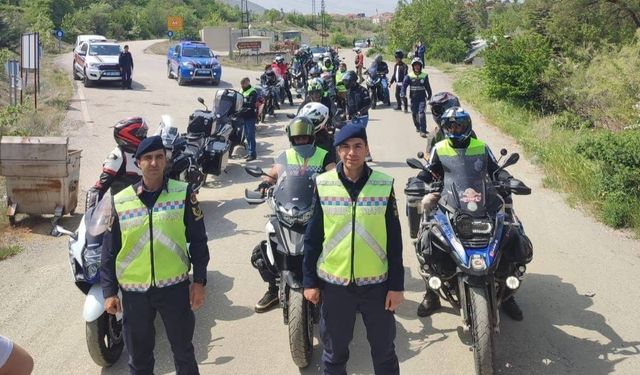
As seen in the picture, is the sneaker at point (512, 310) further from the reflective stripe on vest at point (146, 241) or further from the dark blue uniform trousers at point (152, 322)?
the reflective stripe on vest at point (146, 241)

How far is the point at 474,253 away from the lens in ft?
14.6

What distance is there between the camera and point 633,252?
7.36 meters

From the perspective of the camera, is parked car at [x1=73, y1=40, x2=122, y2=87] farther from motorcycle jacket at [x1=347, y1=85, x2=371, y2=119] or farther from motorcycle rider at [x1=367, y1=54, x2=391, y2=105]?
motorcycle jacket at [x1=347, y1=85, x2=371, y2=119]

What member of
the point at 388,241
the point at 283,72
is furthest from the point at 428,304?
the point at 283,72

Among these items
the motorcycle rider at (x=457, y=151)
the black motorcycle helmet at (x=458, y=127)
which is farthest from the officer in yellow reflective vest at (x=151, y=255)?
the black motorcycle helmet at (x=458, y=127)

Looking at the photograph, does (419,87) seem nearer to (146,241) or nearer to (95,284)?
(95,284)

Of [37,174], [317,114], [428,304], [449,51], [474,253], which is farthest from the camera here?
[449,51]

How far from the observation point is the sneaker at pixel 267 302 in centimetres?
584

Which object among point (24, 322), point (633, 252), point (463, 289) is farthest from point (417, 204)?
point (24, 322)

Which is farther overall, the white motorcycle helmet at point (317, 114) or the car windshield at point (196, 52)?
the car windshield at point (196, 52)

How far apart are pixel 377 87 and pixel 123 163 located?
1481 cm

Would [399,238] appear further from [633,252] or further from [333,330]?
[633,252]

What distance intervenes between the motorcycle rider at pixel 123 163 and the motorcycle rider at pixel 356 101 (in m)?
5.66

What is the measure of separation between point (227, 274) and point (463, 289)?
3.04 meters
